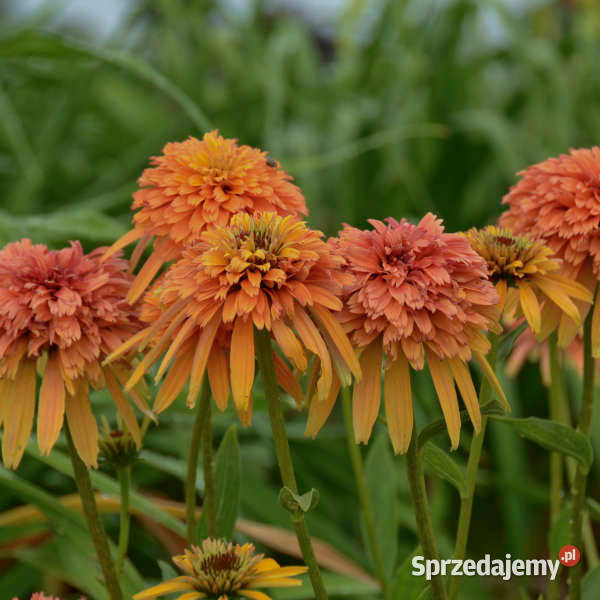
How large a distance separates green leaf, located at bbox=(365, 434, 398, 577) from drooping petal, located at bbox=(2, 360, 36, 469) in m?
0.31

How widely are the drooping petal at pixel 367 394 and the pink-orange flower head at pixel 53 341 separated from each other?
0.44 ft

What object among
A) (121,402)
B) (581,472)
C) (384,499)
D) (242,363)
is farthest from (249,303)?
(384,499)

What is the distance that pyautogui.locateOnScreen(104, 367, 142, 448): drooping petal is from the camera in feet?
1.45

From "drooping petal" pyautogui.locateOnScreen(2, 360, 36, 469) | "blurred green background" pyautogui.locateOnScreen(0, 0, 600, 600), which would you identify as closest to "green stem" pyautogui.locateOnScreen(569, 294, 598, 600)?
"drooping petal" pyautogui.locateOnScreen(2, 360, 36, 469)

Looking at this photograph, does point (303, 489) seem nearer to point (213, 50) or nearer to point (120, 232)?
point (120, 232)

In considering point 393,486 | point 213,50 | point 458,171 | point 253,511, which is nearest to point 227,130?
point 213,50

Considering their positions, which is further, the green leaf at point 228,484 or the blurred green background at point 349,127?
the blurred green background at point 349,127

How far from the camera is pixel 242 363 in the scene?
0.36m

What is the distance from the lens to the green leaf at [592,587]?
1.63 ft

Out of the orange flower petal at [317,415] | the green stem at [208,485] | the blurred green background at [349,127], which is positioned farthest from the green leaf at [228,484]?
the blurred green background at [349,127]

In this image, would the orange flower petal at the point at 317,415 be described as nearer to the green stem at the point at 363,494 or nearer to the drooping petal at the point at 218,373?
the drooping petal at the point at 218,373

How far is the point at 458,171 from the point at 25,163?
32.6 inches

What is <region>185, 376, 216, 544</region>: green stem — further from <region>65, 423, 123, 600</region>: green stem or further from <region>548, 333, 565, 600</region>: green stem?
<region>548, 333, 565, 600</region>: green stem

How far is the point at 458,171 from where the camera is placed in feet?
5.21
